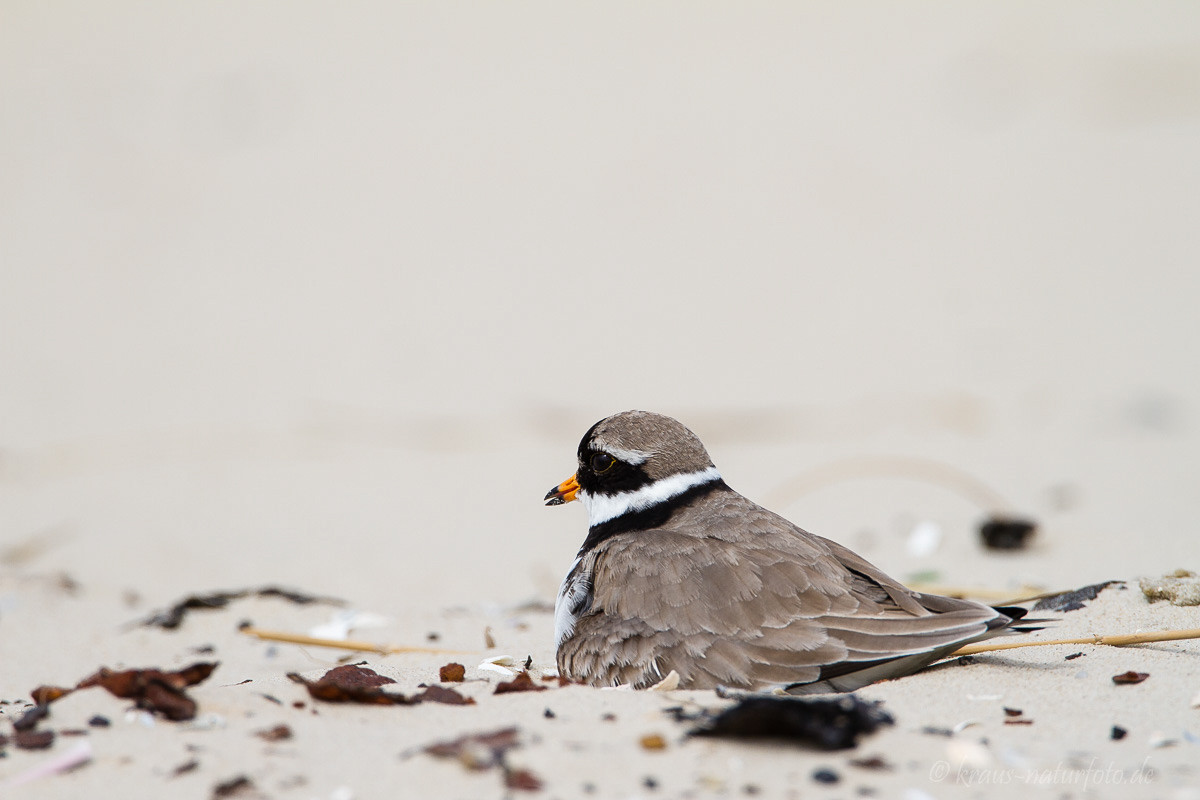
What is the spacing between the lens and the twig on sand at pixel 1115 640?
388cm

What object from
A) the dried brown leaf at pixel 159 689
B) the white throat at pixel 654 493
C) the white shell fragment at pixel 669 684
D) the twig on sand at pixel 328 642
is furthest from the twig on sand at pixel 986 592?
the dried brown leaf at pixel 159 689

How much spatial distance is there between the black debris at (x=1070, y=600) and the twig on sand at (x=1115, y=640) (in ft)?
1.33

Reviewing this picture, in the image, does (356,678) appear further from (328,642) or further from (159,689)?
(328,642)

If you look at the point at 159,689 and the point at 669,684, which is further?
the point at 669,684

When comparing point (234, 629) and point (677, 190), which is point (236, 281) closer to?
point (677, 190)

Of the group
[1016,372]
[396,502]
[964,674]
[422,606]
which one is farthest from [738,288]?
[964,674]

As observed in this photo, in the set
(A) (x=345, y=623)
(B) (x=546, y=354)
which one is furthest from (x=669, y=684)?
(B) (x=546, y=354)

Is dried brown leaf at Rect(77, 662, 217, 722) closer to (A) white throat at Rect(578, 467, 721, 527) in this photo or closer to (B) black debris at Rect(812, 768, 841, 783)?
(B) black debris at Rect(812, 768, 841, 783)

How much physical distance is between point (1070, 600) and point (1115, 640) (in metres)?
0.69

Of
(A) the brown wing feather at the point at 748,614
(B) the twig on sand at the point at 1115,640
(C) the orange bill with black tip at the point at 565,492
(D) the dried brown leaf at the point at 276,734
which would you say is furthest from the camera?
(C) the orange bill with black tip at the point at 565,492

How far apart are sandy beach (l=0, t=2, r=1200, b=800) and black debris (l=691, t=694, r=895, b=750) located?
4cm

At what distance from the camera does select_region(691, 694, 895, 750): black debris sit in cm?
277

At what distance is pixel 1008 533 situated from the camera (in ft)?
20.2

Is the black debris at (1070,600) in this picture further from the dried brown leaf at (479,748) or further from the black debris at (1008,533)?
the dried brown leaf at (479,748)
